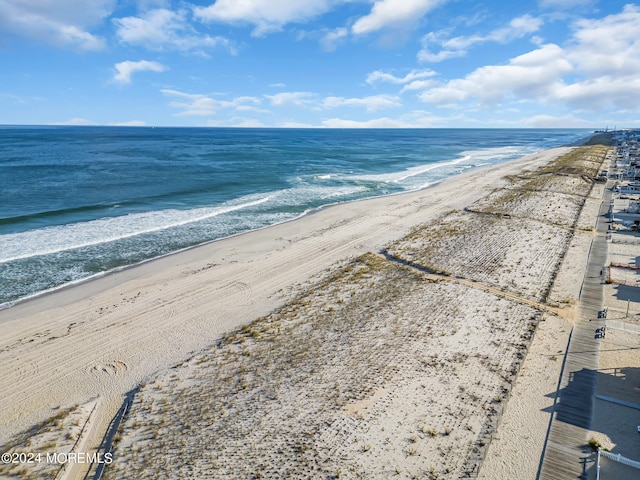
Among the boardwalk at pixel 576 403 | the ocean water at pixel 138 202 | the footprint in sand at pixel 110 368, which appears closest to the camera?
the boardwalk at pixel 576 403

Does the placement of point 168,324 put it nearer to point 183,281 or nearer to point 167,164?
point 183,281

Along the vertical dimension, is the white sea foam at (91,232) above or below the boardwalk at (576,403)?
above

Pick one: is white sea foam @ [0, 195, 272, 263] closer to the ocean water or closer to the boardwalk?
the ocean water

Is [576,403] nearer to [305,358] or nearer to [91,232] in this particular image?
[305,358]

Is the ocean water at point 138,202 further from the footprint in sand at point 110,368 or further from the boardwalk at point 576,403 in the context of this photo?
the boardwalk at point 576,403

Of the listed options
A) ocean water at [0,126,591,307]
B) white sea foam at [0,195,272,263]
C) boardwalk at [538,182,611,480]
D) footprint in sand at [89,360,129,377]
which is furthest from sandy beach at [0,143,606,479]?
white sea foam at [0,195,272,263]

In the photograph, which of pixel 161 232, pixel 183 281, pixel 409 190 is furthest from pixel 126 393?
pixel 409 190

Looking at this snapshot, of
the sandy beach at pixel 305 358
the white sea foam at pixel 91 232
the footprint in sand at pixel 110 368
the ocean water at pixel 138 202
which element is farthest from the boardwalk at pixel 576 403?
the white sea foam at pixel 91 232
